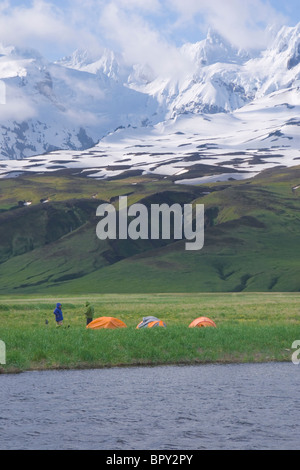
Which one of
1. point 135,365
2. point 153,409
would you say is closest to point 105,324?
point 135,365

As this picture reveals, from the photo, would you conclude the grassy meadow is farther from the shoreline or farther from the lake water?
the lake water

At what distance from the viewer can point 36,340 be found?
163ft

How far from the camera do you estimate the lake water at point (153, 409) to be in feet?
93.9

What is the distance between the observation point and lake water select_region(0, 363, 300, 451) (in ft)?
93.9

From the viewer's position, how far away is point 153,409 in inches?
1341

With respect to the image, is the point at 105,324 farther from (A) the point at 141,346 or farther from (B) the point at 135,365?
(B) the point at 135,365

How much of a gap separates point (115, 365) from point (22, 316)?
34.0 m

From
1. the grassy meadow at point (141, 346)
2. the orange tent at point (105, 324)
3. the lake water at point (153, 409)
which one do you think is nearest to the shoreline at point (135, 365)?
the grassy meadow at point (141, 346)

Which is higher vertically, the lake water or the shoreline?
the shoreline

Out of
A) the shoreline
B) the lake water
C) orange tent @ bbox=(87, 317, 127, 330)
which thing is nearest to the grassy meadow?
the shoreline
